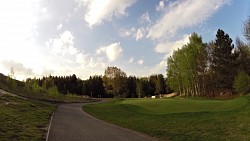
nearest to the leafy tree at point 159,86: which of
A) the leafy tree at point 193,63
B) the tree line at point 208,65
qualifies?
the tree line at point 208,65

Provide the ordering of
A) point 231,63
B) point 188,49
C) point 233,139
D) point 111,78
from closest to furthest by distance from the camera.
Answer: point 233,139 < point 231,63 < point 188,49 < point 111,78

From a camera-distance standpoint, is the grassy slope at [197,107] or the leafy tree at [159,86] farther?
the leafy tree at [159,86]

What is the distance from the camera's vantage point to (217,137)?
1587cm

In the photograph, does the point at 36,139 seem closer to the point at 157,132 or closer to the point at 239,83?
the point at 157,132

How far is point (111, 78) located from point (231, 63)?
61.5 metres

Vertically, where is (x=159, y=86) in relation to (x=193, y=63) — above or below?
below

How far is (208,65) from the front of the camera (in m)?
73.3

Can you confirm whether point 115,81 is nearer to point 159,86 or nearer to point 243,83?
point 159,86

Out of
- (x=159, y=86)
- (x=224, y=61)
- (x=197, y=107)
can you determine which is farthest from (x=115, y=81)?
(x=197, y=107)

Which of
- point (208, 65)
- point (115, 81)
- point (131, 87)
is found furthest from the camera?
point (131, 87)

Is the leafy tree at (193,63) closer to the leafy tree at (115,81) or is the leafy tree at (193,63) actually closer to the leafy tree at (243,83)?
the leafy tree at (243,83)

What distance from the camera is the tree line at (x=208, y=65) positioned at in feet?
215

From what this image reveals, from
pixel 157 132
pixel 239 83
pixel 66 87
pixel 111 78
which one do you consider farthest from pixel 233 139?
pixel 66 87

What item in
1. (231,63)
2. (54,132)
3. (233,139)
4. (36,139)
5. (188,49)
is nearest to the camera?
(36,139)
